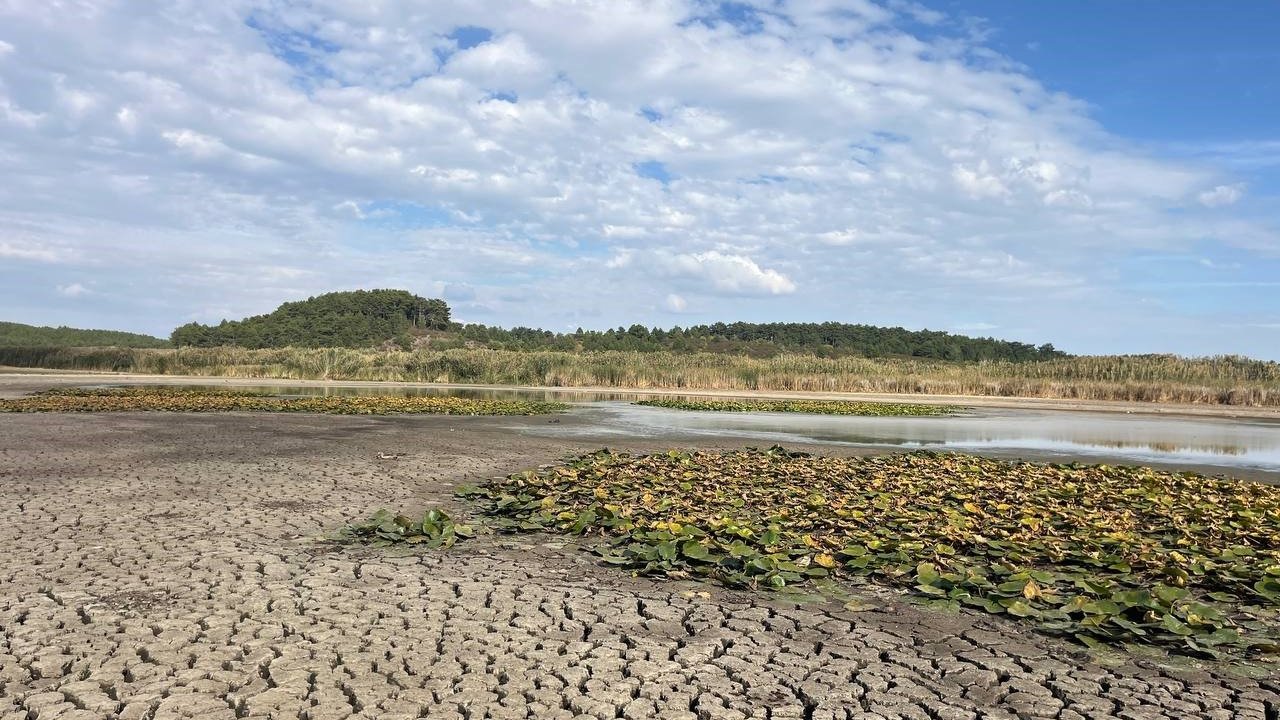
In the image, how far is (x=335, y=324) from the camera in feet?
349

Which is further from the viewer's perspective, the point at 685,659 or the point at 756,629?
the point at 756,629

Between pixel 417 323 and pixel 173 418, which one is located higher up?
pixel 417 323

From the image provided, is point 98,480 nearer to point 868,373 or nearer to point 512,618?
point 512,618

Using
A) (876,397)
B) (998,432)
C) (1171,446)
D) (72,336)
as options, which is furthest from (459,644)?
(72,336)

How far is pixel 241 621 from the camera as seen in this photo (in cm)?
540

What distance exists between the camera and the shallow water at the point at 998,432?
17625mm

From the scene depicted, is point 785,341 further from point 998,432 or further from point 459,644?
point 459,644

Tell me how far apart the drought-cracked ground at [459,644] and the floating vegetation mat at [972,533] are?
55 centimetres

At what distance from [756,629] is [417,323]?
119m

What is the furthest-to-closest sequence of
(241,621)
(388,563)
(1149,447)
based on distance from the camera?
(1149,447), (388,563), (241,621)

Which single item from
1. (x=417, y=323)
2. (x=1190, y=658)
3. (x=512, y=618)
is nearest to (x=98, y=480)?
(x=512, y=618)

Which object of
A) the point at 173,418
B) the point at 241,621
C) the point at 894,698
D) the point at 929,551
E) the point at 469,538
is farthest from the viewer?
the point at 173,418

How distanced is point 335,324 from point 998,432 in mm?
95606

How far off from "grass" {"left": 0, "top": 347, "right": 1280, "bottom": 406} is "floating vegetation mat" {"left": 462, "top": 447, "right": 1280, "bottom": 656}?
3186 cm
